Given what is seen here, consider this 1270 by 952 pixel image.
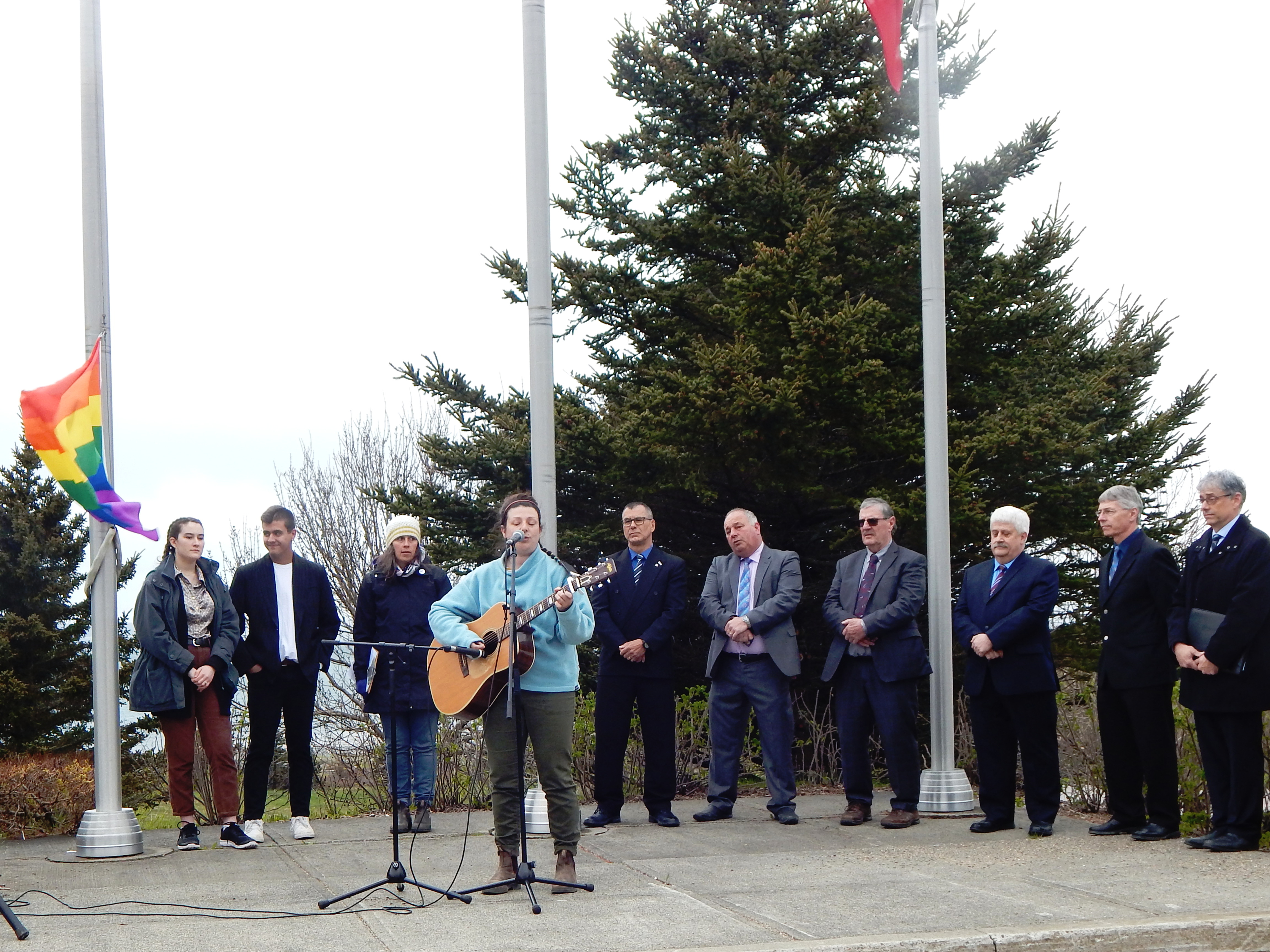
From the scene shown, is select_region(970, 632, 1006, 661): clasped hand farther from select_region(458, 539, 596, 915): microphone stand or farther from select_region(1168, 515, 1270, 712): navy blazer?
select_region(458, 539, 596, 915): microphone stand

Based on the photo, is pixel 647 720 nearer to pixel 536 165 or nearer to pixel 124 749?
pixel 536 165

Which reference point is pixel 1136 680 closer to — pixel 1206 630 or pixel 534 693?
pixel 1206 630

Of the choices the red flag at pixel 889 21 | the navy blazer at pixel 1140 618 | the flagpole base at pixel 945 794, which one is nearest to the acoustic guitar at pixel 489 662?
the navy blazer at pixel 1140 618

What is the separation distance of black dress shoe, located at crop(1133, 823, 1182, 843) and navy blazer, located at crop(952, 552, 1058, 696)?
96 cm

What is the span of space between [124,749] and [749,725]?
15615 millimetres

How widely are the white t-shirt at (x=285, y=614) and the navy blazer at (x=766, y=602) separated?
2706 millimetres

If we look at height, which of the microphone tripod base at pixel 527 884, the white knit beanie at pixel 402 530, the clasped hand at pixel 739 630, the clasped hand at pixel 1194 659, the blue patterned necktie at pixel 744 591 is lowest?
the microphone tripod base at pixel 527 884

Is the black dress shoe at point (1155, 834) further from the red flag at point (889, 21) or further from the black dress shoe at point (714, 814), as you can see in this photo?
the red flag at point (889, 21)

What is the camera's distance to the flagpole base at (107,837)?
7.90 metres

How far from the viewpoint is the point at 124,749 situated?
23.2m

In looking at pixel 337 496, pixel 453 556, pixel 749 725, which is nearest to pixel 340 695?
pixel 337 496

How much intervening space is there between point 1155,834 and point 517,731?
3981 millimetres

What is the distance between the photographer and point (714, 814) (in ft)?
29.3

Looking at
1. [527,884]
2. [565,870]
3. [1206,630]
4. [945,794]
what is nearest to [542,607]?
[527,884]
